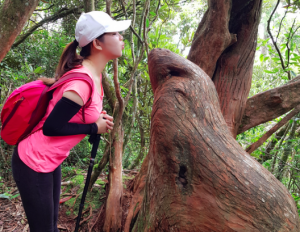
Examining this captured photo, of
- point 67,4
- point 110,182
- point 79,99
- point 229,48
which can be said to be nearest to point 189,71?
point 79,99

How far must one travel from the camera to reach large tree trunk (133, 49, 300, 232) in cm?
105

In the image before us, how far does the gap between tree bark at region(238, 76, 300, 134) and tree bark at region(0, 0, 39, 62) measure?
2.29 metres

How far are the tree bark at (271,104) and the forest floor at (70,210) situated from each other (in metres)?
1.65

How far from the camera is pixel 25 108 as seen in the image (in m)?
1.23

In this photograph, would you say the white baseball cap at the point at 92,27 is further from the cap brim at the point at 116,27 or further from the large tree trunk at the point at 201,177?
the large tree trunk at the point at 201,177

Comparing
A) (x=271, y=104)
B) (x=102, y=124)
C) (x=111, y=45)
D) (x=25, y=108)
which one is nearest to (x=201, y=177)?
(x=102, y=124)

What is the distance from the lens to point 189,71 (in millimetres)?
1413

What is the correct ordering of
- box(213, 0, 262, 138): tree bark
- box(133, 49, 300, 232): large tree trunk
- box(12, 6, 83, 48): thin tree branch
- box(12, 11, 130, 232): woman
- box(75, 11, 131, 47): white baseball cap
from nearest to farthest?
box(133, 49, 300, 232): large tree trunk < box(12, 11, 130, 232): woman < box(75, 11, 131, 47): white baseball cap < box(213, 0, 262, 138): tree bark < box(12, 6, 83, 48): thin tree branch

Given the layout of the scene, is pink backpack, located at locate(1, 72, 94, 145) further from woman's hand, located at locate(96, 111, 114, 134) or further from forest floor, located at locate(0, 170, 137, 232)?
forest floor, located at locate(0, 170, 137, 232)

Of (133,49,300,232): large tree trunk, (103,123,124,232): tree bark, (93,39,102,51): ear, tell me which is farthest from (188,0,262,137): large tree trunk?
(103,123,124,232): tree bark

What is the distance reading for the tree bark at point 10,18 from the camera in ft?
6.23

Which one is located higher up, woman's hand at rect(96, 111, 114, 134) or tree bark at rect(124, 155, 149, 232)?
woman's hand at rect(96, 111, 114, 134)

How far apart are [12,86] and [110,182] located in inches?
91.7

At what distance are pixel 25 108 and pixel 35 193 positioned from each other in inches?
20.0
